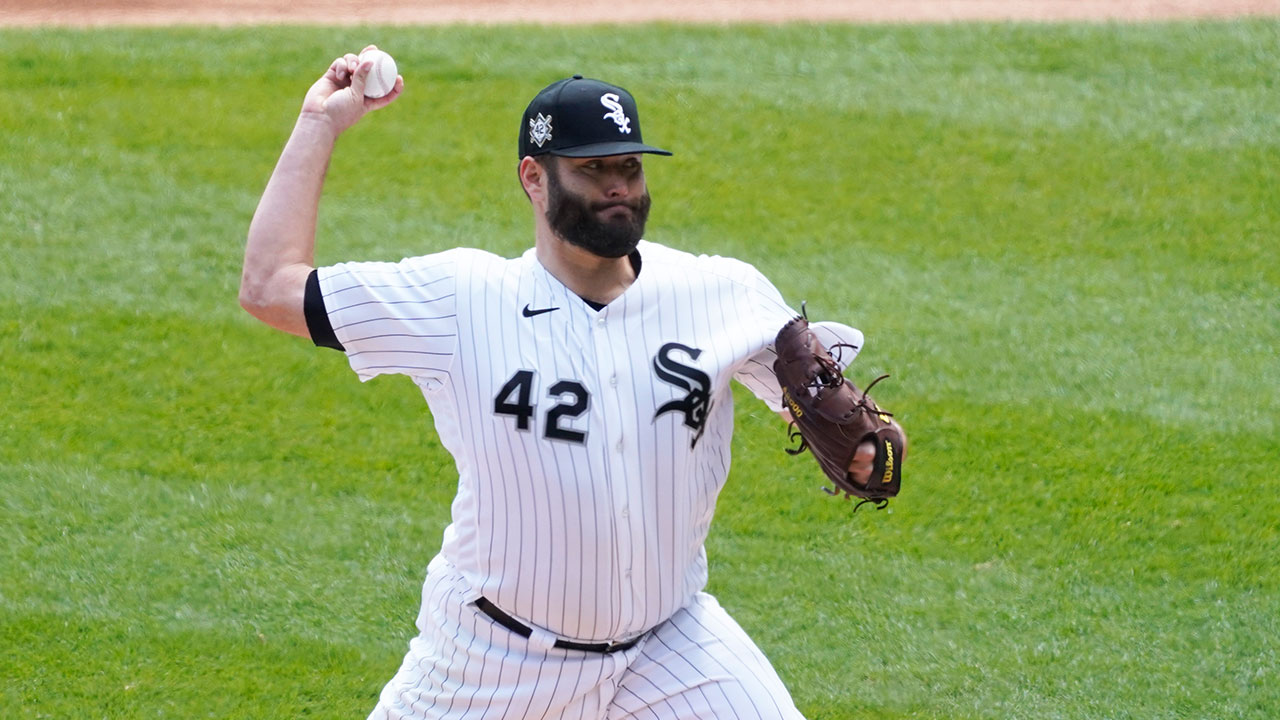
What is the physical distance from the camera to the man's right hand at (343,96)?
10.1 ft

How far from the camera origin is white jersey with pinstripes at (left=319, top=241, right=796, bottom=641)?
3045mm

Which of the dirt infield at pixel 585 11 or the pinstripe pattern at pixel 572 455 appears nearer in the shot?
the pinstripe pattern at pixel 572 455

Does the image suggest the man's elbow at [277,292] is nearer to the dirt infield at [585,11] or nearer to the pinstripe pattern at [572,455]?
the pinstripe pattern at [572,455]

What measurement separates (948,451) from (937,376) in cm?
49

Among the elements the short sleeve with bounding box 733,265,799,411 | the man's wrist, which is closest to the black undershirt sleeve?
the man's wrist

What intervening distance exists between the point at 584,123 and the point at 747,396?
3.08 meters

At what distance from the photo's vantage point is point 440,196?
7.29 m

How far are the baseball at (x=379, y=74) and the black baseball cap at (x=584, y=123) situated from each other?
0.29 meters

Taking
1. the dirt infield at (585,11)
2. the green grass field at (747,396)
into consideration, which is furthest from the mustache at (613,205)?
the dirt infield at (585,11)

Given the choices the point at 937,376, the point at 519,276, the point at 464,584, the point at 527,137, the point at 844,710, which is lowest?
the point at 844,710

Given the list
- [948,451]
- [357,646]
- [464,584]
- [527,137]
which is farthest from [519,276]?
[948,451]

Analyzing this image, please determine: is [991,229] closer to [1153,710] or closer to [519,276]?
[1153,710]

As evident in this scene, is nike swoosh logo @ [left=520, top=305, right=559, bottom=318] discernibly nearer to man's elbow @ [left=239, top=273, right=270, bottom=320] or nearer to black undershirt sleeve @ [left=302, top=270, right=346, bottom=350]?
black undershirt sleeve @ [left=302, top=270, right=346, bottom=350]

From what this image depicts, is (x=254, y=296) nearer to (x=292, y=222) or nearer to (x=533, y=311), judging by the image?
(x=292, y=222)
